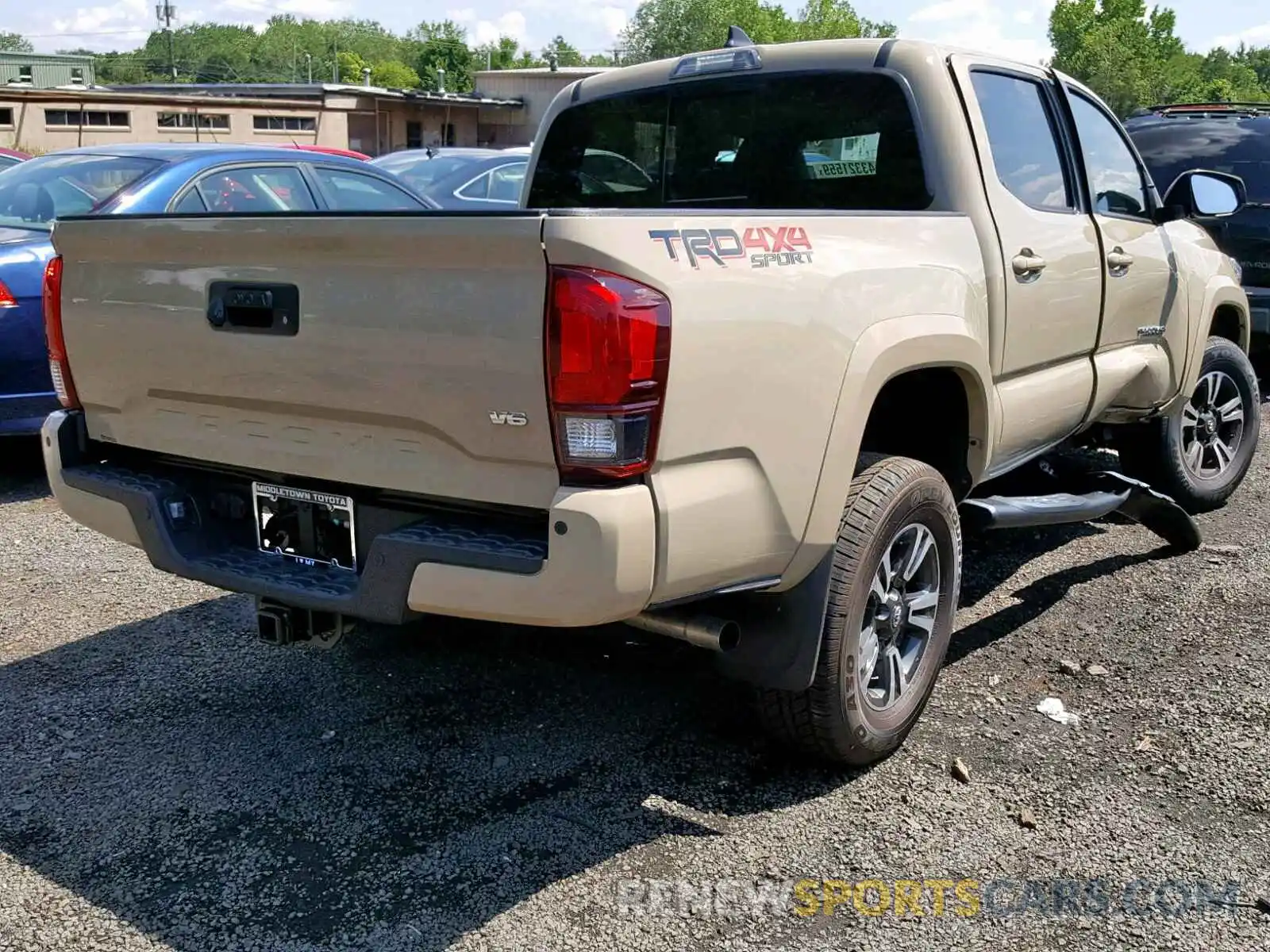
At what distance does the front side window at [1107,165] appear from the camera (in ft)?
15.4

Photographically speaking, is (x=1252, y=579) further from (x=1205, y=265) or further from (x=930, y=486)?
(x=930, y=486)

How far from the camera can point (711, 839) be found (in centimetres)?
316

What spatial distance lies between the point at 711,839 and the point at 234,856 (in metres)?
1.23

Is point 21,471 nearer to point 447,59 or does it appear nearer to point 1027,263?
point 1027,263

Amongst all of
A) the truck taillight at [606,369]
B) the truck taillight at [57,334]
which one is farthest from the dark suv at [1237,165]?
the truck taillight at [57,334]

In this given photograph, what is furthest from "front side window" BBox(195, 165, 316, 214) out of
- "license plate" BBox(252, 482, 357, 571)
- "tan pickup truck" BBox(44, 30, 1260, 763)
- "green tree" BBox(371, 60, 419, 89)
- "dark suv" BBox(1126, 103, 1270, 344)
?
"green tree" BBox(371, 60, 419, 89)

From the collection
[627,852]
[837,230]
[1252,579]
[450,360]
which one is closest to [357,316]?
[450,360]

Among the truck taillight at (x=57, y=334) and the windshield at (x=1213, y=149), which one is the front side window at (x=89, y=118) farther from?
the truck taillight at (x=57, y=334)

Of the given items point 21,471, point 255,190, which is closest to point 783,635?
point 255,190

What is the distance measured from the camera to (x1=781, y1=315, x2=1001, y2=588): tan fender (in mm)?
3033

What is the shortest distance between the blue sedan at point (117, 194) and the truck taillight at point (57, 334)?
2.17 m

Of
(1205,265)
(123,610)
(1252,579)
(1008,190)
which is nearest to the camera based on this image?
(1008,190)

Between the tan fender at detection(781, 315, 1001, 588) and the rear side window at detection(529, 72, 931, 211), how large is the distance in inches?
23.4

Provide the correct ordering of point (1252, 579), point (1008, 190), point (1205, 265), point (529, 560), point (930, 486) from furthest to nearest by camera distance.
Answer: point (1205, 265) < point (1252, 579) < point (1008, 190) < point (930, 486) < point (529, 560)
